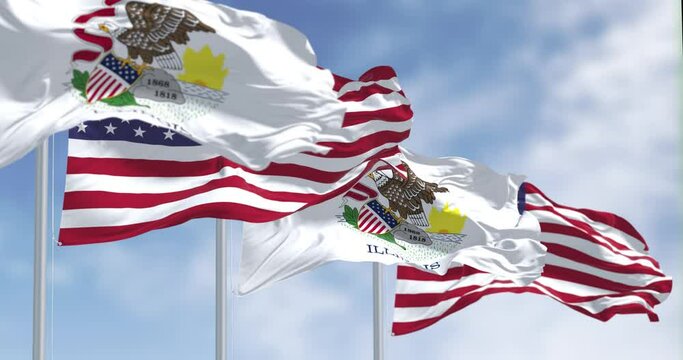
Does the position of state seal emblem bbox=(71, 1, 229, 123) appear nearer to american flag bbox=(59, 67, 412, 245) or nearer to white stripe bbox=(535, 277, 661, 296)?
american flag bbox=(59, 67, 412, 245)

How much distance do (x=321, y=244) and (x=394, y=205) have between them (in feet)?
5.17

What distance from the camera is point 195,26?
14875mm

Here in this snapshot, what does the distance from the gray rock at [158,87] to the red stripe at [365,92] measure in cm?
359

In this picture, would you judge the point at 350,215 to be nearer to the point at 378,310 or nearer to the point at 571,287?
the point at 378,310

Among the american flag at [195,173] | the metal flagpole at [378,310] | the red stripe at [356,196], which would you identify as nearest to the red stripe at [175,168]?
the american flag at [195,173]

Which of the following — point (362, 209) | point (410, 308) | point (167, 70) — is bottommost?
point (410, 308)

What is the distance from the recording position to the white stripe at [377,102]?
17.9 m

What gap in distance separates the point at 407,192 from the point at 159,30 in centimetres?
707

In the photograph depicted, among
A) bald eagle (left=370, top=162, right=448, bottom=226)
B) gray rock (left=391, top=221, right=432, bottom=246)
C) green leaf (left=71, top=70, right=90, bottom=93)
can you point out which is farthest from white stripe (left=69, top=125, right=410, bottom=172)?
gray rock (left=391, top=221, right=432, bottom=246)

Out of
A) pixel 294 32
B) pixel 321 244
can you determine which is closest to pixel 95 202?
pixel 294 32

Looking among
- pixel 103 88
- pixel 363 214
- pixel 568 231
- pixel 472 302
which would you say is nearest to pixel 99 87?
pixel 103 88

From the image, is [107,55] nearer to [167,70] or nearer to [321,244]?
[167,70]

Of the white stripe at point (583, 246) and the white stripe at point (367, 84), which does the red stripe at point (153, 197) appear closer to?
the white stripe at point (367, 84)

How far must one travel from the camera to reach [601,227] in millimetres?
24938
